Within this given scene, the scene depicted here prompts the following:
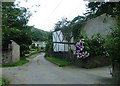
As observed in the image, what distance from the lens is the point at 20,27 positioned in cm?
4094

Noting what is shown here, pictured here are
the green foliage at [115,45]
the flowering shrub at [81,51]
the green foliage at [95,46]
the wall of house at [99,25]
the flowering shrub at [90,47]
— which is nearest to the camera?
the green foliage at [115,45]

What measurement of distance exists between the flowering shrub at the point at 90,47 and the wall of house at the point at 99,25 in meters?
1.42

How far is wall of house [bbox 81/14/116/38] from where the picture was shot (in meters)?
25.0

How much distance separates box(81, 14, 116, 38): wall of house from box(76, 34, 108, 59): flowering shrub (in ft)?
4.66

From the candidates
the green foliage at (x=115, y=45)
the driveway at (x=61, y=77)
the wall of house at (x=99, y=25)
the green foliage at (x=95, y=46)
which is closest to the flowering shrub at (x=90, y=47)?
the green foliage at (x=95, y=46)

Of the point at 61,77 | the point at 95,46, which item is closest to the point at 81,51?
the point at 95,46

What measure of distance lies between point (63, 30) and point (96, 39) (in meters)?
15.6

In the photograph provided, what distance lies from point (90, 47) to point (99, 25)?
4.50m

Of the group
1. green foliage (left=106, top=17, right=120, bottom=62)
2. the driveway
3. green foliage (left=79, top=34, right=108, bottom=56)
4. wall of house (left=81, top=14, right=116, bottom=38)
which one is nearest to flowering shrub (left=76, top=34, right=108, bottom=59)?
green foliage (left=79, top=34, right=108, bottom=56)

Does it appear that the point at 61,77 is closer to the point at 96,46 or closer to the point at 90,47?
the point at 90,47

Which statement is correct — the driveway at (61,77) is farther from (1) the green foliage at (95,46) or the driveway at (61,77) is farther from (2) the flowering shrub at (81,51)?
(1) the green foliage at (95,46)

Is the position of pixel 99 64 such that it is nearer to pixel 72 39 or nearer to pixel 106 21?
pixel 106 21

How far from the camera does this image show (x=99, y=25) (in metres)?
27.1

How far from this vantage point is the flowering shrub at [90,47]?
2283 centimetres
